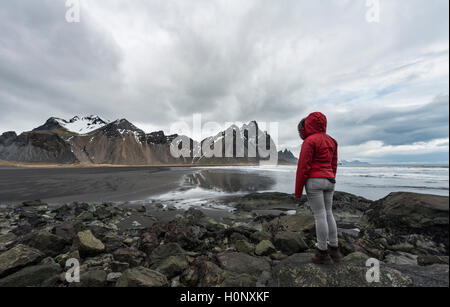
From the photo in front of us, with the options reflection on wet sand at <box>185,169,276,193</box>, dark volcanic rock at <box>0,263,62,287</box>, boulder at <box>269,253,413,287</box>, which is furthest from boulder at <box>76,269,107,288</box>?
reflection on wet sand at <box>185,169,276,193</box>

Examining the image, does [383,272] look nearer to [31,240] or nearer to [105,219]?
[31,240]

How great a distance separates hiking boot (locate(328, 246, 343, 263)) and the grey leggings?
0.29ft

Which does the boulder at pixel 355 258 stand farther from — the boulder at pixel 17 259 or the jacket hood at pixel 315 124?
the boulder at pixel 17 259

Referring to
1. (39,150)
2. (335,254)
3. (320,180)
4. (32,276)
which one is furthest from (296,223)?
(39,150)

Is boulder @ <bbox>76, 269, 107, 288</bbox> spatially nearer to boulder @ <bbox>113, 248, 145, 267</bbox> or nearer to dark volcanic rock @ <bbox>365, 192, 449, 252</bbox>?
boulder @ <bbox>113, 248, 145, 267</bbox>

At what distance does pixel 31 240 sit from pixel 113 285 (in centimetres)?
357

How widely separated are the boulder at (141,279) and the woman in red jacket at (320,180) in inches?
122

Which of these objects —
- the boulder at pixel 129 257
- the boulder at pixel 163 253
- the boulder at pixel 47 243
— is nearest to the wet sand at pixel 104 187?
Answer: the boulder at pixel 47 243

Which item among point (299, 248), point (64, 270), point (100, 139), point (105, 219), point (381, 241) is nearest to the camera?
point (64, 270)

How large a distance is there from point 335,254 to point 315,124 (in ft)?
8.71

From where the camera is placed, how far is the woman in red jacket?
340 cm

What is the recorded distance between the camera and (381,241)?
5.46 m

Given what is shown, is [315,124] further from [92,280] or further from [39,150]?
[39,150]
